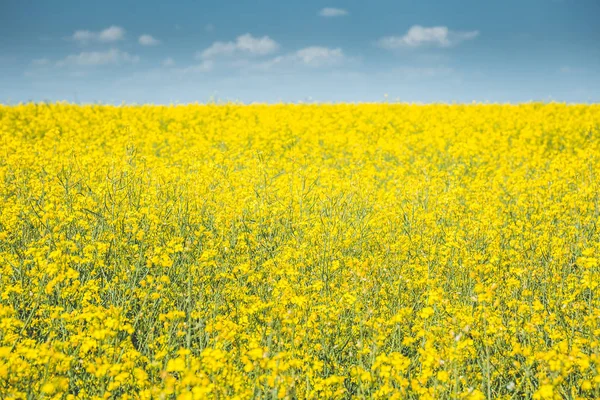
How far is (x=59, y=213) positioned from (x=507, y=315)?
5154 millimetres

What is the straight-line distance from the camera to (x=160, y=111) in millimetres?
21641

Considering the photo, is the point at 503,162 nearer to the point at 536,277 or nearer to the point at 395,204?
the point at 395,204

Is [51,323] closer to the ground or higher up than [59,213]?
closer to the ground

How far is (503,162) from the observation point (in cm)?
1345

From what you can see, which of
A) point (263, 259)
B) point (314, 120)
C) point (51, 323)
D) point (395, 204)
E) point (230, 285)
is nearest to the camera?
point (51, 323)

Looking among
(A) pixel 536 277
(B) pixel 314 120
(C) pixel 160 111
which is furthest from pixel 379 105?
(A) pixel 536 277

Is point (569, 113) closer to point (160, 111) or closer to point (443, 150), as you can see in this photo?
point (443, 150)

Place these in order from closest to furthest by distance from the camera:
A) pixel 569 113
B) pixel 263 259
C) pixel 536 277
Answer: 1. pixel 536 277
2. pixel 263 259
3. pixel 569 113

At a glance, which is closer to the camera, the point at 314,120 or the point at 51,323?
the point at 51,323

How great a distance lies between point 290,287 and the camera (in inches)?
183

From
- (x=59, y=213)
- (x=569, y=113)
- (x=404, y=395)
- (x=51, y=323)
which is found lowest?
(x=404, y=395)

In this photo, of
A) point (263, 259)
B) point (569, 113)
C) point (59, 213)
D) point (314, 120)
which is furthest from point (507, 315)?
point (569, 113)

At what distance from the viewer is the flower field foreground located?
348cm

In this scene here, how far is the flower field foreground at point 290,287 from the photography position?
11.4ft
